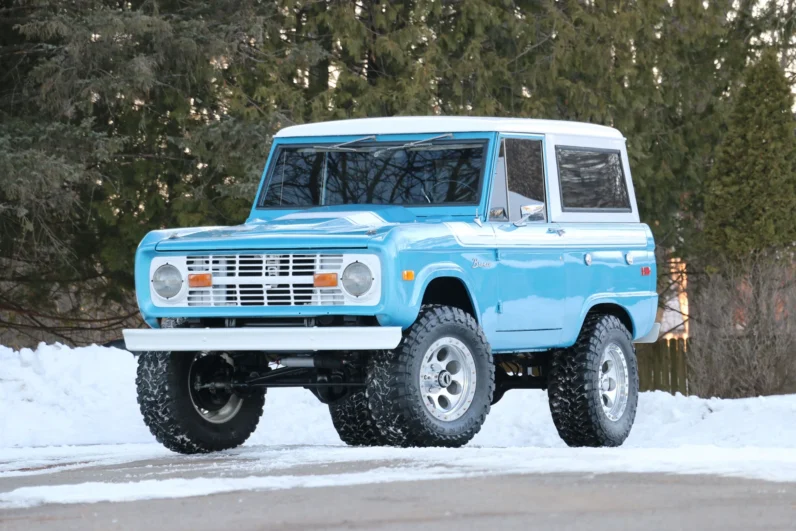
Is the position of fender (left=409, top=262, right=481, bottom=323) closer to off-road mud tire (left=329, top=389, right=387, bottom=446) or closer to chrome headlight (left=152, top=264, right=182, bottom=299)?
chrome headlight (left=152, top=264, right=182, bottom=299)

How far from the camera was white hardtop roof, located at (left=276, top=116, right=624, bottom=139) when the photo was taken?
11398mm

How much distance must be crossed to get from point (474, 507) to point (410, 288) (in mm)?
2747

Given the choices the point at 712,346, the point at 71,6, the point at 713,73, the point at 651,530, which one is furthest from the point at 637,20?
the point at 651,530

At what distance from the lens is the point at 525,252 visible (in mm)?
11406

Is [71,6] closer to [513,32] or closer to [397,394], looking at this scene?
[513,32]

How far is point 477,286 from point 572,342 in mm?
1554

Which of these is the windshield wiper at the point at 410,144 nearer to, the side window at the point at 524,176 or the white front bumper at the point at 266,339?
the side window at the point at 524,176

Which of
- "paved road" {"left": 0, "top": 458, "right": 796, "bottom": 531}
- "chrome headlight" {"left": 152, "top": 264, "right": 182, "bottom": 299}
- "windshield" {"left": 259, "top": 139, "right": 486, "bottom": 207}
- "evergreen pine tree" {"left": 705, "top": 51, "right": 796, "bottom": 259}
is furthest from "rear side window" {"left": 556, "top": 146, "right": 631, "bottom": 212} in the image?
"evergreen pine tree" {"left": 705, "top": 51, "right": 796, "bottom": 259}

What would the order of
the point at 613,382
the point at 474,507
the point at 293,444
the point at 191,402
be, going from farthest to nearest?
the point at 293,444
the point at 613,382
the point at 191,402
the point at 474,507

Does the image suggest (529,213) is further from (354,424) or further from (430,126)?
(354,424)

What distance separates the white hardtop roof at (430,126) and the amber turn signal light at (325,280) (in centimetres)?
186

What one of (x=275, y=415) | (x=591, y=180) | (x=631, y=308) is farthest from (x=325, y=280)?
(x=275, y=415)

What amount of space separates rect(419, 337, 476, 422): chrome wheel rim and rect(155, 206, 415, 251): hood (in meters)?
0.90

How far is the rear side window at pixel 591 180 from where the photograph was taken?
1219 cm
